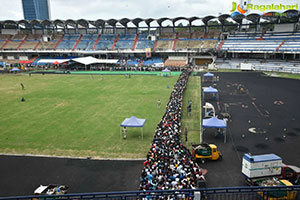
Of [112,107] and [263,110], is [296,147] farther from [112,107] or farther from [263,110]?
[112,107]

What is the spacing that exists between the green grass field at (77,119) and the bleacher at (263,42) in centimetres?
3592

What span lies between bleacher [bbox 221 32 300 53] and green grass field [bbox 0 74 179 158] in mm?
35923

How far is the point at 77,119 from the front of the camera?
20.6 m

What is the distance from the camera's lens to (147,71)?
55.8 metres

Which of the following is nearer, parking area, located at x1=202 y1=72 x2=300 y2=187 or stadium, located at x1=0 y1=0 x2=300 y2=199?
stadium, located at x1=0 y1=0 x2=300 y2=199

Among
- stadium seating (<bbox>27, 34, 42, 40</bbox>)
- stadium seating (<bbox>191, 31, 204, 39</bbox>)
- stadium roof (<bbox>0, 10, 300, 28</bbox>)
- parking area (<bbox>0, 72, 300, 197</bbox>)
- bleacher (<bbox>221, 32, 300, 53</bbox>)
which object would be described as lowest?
parking area (<bbox>0, 72, 300, 197</bbox>)

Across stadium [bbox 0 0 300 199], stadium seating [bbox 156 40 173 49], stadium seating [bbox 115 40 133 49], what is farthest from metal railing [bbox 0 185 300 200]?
stadium seating [bbox 115 40 133 49]

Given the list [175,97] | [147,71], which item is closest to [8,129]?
[175,97]

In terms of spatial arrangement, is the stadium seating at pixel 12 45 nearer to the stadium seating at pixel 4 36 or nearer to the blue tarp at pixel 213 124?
the stadium seating at pixel 4 36

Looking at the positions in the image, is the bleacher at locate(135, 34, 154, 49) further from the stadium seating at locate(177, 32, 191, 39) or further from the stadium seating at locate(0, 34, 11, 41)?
the stadium seating at locate(0, 34, 11, 41)

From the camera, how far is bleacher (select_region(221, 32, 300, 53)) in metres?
54.0

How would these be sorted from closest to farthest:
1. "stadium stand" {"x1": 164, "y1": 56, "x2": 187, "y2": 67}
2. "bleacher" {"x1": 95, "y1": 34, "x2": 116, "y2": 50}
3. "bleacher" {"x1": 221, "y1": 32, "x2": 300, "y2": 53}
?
"bleacher" {"x1": 221, "y1": 32, "x2": 300, "y2": 53} < "stadium stand" {"x1": 164, "y1": 56, "x2": 187, "y2": 67} < "bleacher" {"x1": 95, "y1": 34, "x2": 116, "y2": 50}

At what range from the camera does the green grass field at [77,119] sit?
49.3ft

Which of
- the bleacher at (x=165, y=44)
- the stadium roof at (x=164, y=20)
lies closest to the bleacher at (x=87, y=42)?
the stadium roof at (x=164, y=20)
